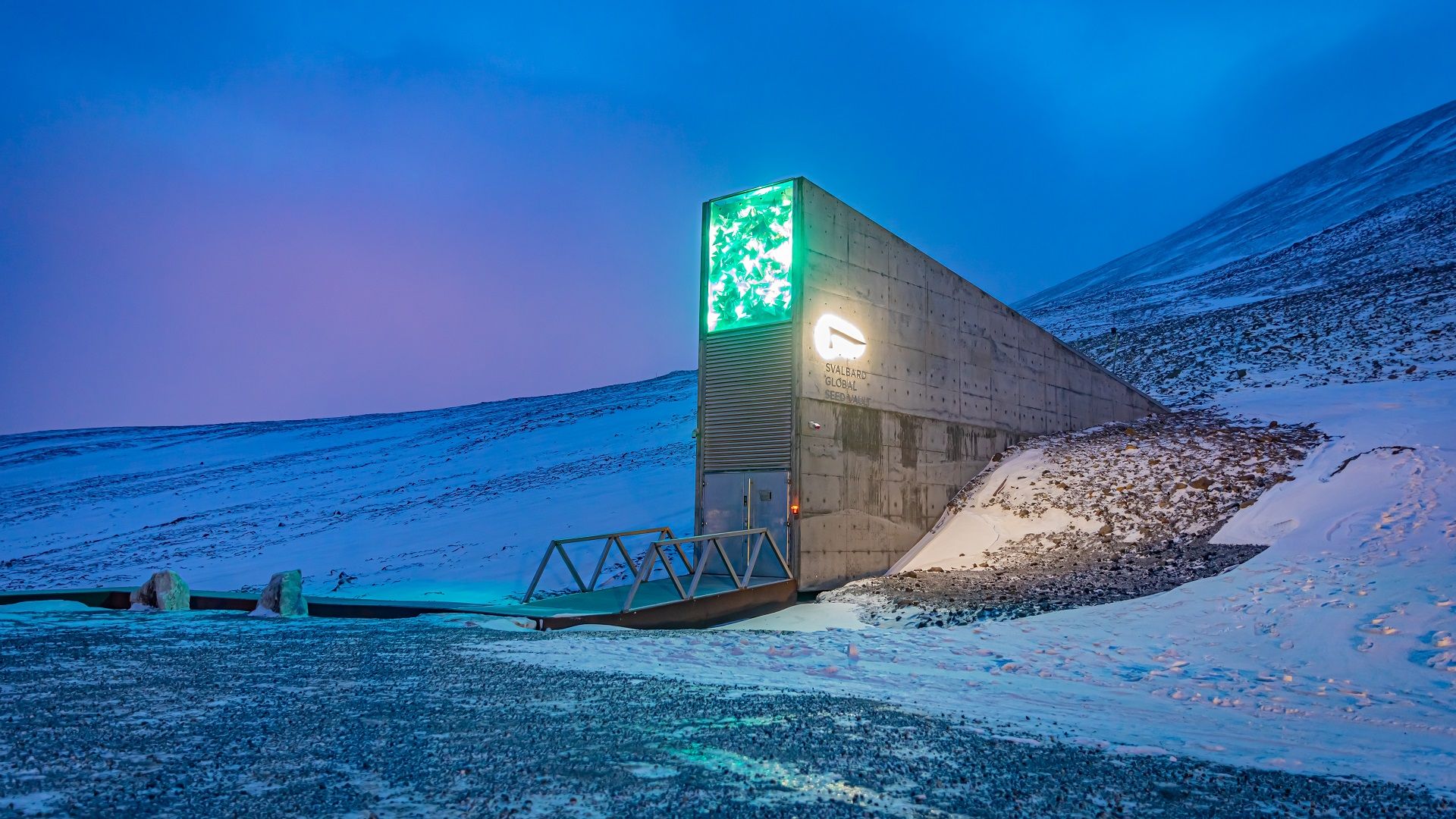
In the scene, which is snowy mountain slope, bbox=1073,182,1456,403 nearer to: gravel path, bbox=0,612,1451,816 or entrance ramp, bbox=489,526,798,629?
entrance ramp, bbox=489,526,798,629

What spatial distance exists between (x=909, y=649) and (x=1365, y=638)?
12.6 feet

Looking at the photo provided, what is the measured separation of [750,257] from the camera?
12.8 m

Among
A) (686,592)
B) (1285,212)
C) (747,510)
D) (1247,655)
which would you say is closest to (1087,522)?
(747,510)

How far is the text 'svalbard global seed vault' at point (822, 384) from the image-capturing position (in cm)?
1212

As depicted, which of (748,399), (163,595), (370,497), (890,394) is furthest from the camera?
(370,497)

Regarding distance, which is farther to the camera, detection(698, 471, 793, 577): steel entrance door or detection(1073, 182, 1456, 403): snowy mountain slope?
detection(1073, 182, 1456, 403): snowy mountain slope

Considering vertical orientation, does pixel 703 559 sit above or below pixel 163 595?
above

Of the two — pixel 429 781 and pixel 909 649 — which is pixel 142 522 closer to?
pixel 909 649

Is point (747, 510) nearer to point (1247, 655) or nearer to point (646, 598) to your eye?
point (646, 598)

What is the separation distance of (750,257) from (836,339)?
1.80 m

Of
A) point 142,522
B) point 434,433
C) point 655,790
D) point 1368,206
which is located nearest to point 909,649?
point 655,790

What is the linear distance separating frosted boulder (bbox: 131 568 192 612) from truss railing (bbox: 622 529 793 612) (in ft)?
18.1

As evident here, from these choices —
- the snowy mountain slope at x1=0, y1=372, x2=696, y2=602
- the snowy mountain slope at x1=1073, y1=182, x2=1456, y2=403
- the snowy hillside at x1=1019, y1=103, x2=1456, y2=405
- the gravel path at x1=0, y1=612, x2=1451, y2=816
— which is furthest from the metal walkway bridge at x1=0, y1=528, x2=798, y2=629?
the snowy mountain slope at x1=1073, y1=182, x2=1456, y2=403

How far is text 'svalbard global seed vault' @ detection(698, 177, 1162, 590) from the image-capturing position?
1212 cm
